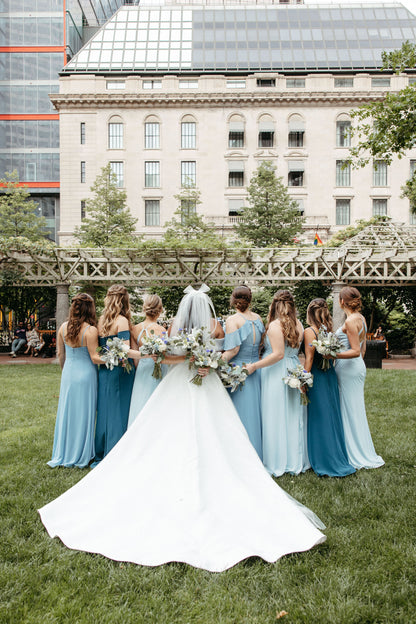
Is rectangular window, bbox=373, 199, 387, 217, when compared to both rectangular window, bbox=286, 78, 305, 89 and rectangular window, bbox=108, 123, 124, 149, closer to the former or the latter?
rectangular window, bbox=286, 78, 305, 89

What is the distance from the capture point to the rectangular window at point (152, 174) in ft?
161

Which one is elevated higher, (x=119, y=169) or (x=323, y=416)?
(x=119, y=169)

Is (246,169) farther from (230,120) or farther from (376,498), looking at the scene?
(376,498)

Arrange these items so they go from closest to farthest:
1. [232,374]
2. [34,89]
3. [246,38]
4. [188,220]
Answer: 1. [232,374]
2. [188,220]
3. [246,38]
4. [34,89]

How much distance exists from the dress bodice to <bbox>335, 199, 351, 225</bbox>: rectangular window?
46.2 metres

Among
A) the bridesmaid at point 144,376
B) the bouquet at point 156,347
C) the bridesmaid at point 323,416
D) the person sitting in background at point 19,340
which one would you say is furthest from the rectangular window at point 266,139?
the bouquet at point 156,347

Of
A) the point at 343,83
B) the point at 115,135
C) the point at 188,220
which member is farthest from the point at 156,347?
the point at 343,83

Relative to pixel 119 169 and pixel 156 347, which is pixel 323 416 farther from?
pixel 119 169

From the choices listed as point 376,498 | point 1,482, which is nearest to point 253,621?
point 376,498

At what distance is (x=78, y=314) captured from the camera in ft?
20.0

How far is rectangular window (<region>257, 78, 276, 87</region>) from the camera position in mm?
49125

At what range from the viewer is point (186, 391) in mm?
4715

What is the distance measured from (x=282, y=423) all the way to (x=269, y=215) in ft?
115

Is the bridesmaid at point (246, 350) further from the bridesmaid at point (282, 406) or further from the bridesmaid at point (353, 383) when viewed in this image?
the bridesmaid at point (353, 383)
